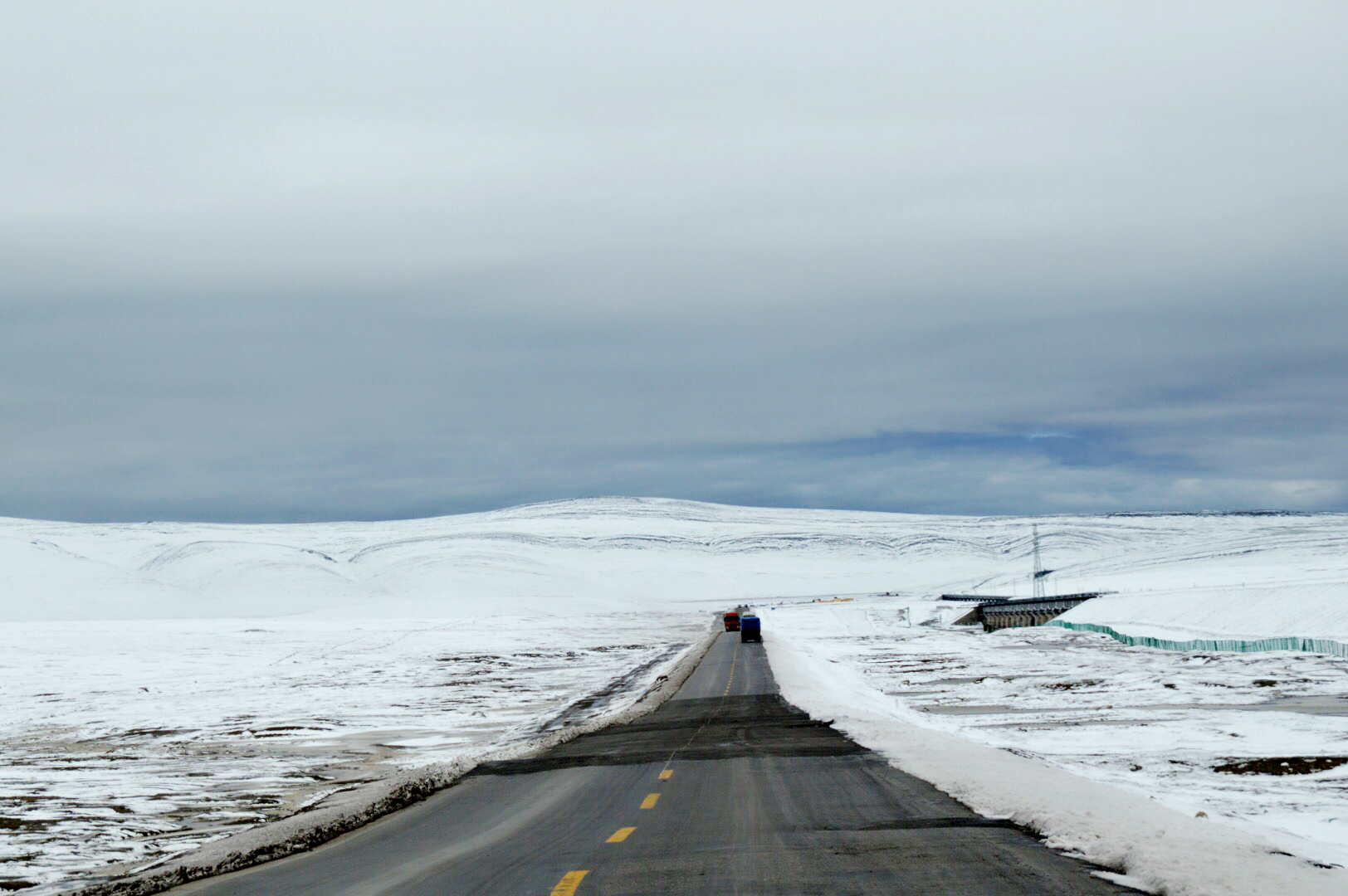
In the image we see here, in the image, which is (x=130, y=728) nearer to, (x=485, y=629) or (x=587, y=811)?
(x=587, y=811)

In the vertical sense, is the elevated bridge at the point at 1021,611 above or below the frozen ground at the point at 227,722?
below

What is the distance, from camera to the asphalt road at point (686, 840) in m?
11.3

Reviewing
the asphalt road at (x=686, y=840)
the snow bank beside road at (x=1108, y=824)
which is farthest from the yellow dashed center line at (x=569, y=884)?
the snow bank beside road at (x=1108, y=824)

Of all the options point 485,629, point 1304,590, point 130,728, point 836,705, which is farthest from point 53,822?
point 485,629

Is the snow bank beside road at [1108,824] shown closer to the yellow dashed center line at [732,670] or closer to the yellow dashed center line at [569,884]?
the yellow dashed center line at [569,884]

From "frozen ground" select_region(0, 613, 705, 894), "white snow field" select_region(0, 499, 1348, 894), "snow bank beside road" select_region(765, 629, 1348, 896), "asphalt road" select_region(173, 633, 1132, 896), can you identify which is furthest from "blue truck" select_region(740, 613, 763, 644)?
"asphalt road" select_region(173, 633, 1132, 896)

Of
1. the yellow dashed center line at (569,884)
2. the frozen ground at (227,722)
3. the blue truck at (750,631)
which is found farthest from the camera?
the blue truck at (750,631)

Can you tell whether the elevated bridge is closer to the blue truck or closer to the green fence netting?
the blue truck

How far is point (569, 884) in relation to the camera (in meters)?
11.5

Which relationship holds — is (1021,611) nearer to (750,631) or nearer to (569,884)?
(750,631)

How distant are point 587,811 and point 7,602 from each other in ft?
550

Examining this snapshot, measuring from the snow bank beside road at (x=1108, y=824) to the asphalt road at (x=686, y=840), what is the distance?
0.42 m

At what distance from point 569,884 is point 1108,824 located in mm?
5912

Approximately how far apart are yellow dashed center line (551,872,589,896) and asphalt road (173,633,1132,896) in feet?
0.13
